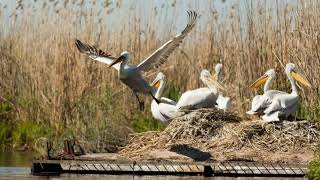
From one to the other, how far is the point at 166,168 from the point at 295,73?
307 centimetres

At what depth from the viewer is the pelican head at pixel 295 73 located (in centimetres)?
1712

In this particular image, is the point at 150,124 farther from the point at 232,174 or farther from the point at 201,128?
the point at 232,174

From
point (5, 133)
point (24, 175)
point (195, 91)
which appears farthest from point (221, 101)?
point (5, 133)

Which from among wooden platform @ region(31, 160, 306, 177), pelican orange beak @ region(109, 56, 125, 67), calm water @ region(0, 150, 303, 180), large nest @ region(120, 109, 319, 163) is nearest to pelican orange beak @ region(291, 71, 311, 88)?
large nest @ region(120, 109, 319, 163)

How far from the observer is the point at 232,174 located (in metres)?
15.3

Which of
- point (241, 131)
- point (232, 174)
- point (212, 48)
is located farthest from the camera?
point (212, 48)

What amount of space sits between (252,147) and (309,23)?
2.10 m

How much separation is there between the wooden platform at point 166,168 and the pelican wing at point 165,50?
2836 mm

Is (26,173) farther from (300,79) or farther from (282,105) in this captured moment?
(300,79)

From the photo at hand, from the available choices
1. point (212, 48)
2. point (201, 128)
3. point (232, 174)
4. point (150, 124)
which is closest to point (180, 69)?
point (212, 48)

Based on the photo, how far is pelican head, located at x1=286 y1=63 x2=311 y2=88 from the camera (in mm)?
17117

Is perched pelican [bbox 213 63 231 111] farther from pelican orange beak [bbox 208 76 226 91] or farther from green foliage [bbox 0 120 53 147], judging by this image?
green foliage [bbox 0 120 53 147]

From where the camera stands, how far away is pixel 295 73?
17281 mm

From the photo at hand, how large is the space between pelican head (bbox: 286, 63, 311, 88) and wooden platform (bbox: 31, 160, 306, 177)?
236 centimetres
